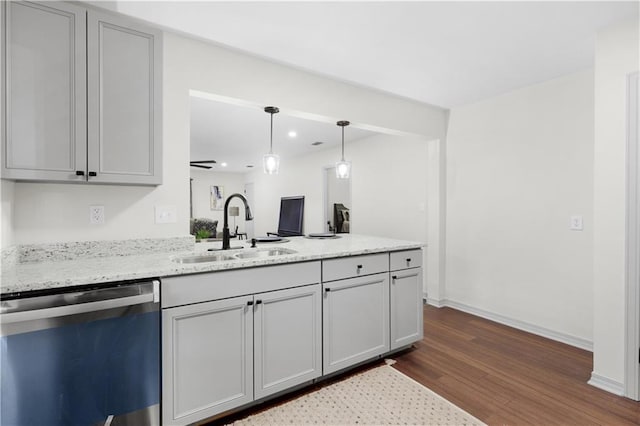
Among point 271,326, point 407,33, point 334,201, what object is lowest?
point 271,326

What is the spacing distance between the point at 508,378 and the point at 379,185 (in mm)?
3183

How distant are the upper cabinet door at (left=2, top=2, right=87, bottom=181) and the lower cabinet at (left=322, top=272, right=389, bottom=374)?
172cm

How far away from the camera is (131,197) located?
2020 mm

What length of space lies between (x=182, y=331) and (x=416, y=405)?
145 cm

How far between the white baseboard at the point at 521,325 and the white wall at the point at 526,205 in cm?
2

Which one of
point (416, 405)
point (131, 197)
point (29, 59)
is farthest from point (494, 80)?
point (29, 59)

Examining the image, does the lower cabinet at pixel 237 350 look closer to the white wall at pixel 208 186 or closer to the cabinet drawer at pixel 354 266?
the cabinet drawer at pixel 354 266

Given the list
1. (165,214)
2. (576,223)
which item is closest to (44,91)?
(165,214)

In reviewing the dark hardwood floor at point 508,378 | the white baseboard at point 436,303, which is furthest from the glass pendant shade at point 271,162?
the white baseboard at point 436,303

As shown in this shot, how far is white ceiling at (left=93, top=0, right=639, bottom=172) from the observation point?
6.08 ft

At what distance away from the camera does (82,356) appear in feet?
4.36

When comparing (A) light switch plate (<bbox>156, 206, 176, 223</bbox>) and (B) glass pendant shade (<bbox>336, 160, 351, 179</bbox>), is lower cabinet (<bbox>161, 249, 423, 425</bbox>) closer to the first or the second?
(A) light switch plate (<bbox>156, 206, 176, 223</bbox>)

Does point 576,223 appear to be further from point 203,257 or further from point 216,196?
point 216,196

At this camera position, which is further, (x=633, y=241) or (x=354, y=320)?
(x=354, y=320)
